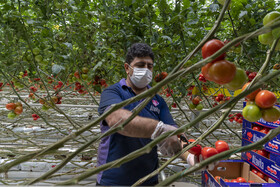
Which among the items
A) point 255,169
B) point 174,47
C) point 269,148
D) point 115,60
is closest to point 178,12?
point 174,47

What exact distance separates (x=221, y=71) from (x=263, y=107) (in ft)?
0.67

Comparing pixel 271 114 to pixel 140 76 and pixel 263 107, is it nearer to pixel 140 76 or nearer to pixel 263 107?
pixel 263 107

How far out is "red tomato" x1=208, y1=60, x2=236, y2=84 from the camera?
0.40 meters

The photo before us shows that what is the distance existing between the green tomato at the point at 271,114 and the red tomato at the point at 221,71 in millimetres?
A: 180

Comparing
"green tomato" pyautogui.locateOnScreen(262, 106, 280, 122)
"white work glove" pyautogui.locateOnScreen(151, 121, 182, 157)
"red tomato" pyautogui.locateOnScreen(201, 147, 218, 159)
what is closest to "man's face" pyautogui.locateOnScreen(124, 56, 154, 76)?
"white work glove" pyautogui.locateOnScreen(151, 121, 182, 157)

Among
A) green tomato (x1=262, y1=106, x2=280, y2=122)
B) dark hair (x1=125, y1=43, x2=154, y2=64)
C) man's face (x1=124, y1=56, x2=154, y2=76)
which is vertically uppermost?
dark hair (x1=125, y1=43, x2=154, y2=64)

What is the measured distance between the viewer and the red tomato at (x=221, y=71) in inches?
15.8

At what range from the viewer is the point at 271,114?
52 centimetres

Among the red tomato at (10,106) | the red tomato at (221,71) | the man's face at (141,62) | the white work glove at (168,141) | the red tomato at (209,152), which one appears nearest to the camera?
the red tomato at (221,71)

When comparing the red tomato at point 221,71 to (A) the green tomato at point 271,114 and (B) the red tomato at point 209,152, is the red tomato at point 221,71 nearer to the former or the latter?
(A) the green tomato at point 271,114

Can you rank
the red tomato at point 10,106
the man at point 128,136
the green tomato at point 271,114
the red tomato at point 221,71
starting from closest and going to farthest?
the red tomato at point 221,71 < the green tomato at point 271,114 < the man at point 128,136 < the red tomato at point 10,106

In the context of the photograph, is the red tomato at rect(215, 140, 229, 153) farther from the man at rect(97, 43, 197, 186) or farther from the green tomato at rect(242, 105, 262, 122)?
the man at rect(97, 43, 197, 186)

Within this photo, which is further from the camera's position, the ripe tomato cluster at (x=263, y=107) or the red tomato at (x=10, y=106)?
the red tomato at (x=10, y=106)

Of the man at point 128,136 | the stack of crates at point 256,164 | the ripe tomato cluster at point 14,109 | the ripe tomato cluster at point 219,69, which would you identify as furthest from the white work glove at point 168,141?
the ripe tomato cluster at point 14,109
